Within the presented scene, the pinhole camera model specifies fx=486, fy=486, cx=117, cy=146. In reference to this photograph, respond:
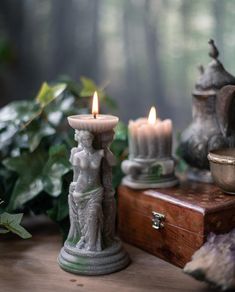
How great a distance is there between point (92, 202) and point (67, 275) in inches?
5.6

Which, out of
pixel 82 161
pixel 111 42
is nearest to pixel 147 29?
pixel 111 42

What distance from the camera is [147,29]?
145 cm

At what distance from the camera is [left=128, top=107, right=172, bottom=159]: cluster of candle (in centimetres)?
102

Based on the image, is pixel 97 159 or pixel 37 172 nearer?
pixel 97 159

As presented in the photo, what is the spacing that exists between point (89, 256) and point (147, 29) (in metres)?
0.79

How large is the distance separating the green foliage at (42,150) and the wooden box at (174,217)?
0.11 m

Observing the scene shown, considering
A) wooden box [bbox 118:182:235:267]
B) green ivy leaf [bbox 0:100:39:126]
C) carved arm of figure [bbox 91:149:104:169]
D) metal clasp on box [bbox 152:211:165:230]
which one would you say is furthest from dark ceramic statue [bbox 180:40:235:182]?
green ivy leaf [bbox 0:100:39:126]

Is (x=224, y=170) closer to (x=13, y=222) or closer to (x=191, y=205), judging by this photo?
(x=191, y=205)

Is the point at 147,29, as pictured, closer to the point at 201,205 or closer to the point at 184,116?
the point at 184,116

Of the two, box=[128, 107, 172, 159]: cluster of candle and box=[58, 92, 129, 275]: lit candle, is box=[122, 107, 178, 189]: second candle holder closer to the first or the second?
box=[128, 107, 172, 159]: cluster of candle

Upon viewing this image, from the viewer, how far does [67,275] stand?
893 mm

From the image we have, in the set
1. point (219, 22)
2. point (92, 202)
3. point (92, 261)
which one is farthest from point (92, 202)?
point (219, 22)

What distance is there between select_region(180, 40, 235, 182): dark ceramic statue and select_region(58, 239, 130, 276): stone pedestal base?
0.94ft

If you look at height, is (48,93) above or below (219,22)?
below
